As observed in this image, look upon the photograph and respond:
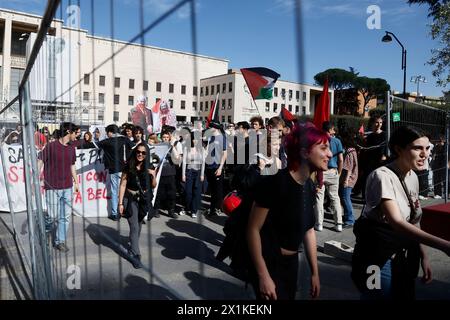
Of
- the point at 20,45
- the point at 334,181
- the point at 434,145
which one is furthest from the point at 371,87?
the point at 334,181

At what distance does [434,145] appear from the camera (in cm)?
746

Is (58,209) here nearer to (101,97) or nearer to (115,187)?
(115,187)

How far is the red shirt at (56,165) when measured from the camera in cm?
322

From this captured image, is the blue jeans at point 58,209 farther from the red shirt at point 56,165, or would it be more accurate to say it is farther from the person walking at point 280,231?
the person walking at point 280,231

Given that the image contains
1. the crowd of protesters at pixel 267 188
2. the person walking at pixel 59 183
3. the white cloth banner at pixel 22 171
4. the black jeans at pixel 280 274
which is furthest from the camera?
the white cloth banner at pixel 22 171

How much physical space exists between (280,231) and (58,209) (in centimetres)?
200

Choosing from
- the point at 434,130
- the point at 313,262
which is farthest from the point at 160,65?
the point at 434,130

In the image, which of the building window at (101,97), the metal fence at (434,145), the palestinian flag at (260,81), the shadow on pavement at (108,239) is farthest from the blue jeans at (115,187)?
the metal fence at (434,145)

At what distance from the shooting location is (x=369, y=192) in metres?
2.42

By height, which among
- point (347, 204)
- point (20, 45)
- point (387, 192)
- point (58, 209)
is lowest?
point (347, 204)

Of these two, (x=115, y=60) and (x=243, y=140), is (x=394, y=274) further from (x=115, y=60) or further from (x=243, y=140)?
(x=243, y=140)

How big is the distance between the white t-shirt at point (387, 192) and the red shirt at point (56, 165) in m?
2.09

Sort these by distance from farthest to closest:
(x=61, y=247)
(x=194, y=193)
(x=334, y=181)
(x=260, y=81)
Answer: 1. (x=334, y=181)
2. (x=194, y=193)
3. (x=61, y=247)
4. (x=260, y=81)
